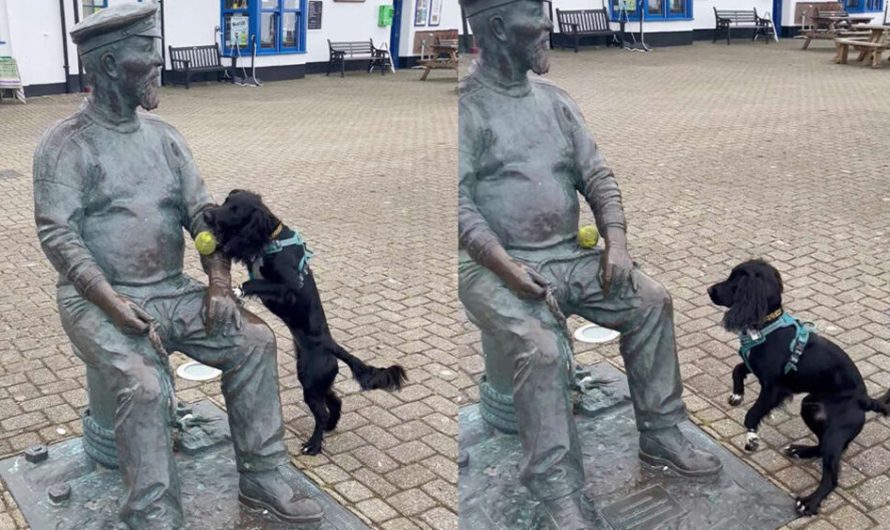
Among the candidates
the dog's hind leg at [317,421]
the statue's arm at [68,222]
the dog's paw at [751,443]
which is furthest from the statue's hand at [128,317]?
the dog's paw at [751,443]

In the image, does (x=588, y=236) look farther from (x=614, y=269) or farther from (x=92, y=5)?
(x=92, y=5)

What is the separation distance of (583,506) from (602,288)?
58 cm

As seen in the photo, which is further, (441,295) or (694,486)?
(441,295)

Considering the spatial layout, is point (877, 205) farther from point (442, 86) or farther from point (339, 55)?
point (442, 86)

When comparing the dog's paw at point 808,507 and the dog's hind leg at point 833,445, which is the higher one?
the dog's hind leg at point 833,445

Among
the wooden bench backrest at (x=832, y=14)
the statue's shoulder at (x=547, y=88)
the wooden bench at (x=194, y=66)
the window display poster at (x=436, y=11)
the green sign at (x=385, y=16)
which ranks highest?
the wooden bench backrest at (x=832, y=14)

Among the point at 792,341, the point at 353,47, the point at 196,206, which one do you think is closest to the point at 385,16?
the point at 353,47

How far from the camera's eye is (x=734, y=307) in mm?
3051

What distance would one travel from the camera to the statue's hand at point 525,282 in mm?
2227

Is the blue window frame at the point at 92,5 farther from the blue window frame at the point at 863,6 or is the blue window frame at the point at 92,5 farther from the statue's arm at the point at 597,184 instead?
the blue window frame at the point at 863,6

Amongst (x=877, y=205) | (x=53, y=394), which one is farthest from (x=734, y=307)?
(x=877, y=205)

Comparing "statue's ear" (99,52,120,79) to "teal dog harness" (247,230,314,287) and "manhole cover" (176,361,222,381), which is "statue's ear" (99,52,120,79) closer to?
"teal dog harness" (247,230,314,287)

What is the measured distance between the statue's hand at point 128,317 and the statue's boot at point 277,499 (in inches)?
22.9

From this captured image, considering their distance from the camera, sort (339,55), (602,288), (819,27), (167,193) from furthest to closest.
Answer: (819,27)
(339,55)
(167,193)
(602,288)
